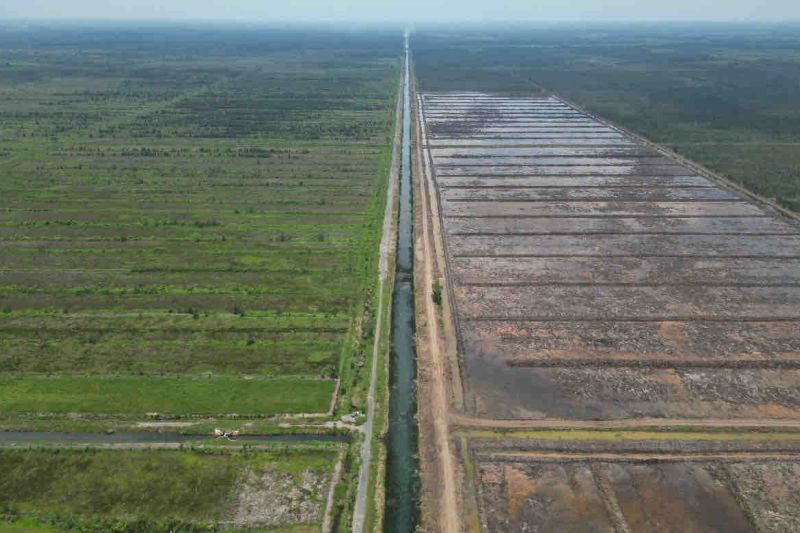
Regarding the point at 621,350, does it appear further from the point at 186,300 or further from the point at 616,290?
the point at 186,300

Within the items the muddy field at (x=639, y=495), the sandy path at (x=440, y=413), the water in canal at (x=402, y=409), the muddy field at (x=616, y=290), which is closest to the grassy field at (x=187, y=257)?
the water in canal at (x=402, y=409)

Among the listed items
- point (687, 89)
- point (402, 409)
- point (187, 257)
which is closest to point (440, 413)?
point (402, 409)

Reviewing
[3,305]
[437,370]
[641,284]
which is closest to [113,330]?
[3,305]

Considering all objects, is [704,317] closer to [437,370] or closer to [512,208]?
[437,370]

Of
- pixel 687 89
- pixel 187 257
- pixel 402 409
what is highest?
pixel 687 89

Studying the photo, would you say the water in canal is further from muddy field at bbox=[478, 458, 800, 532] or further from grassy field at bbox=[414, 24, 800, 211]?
grassy field at bbox=[414, 24, 800, 211]
